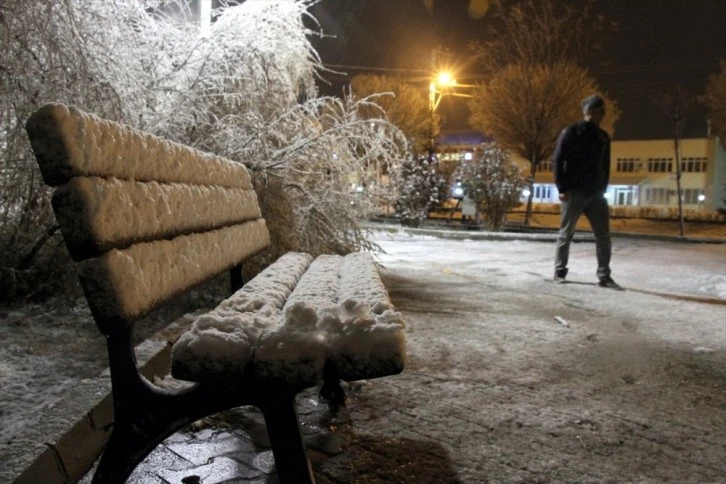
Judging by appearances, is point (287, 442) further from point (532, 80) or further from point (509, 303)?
point (532, 80)

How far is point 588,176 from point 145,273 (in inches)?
235

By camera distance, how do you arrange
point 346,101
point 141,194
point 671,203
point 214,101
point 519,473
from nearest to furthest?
point 141,194, point 519,473, point 214,101, point 346,101, point 671,203

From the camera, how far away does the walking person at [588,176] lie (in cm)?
709

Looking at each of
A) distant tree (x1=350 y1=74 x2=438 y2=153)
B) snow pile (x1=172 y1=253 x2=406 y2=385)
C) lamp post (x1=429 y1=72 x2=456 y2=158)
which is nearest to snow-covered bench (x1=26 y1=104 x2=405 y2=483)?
snow pile (x1=172 y1=253 x2=406 y2=385)

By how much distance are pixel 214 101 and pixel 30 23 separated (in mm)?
2080

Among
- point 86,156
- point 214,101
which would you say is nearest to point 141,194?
point 86,156

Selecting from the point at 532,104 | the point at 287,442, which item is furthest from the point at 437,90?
the point at 287,442

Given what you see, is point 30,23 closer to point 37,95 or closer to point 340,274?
point 37,95

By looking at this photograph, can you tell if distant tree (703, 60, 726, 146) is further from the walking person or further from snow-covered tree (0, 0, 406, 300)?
snow-covered tree (0, 0, 406, 300)

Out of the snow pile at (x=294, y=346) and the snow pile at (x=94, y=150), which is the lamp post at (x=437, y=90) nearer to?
the snow pile at (x=94, y=150)

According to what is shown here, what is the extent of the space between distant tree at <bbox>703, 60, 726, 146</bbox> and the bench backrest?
35359mm

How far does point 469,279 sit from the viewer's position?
7617mm

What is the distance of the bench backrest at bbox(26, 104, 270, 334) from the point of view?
1.70 m

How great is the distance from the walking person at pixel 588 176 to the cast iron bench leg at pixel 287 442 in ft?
19.2
